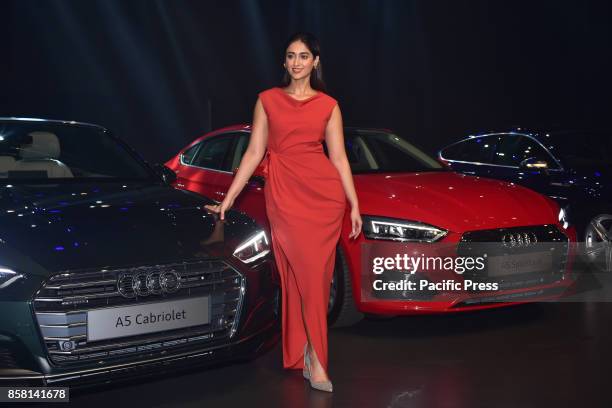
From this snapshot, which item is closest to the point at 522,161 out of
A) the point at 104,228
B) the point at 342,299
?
the point at 342,299

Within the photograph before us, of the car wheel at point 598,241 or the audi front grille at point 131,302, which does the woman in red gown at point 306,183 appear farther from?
the car wheel at point 598,241

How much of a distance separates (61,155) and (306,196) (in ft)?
5.51

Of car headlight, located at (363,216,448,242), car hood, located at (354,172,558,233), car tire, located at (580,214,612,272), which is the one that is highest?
car hood, located at (354,172,558,233)

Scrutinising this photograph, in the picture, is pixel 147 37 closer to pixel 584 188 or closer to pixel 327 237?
pixel 584 188

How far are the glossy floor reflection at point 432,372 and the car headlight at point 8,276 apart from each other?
2.66ft

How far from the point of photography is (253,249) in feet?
13.7

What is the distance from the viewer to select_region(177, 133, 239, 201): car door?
21.8 feet

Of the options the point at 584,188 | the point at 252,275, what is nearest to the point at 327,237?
the point at 252,275

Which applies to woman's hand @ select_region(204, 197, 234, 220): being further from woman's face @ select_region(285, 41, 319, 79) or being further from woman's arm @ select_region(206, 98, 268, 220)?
woman's face @ select_region(285, 41, 319, 79)

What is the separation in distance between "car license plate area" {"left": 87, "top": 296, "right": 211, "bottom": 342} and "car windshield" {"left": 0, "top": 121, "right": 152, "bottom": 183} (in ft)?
4.99

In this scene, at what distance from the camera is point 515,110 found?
1372 cm

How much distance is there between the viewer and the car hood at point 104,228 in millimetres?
3572

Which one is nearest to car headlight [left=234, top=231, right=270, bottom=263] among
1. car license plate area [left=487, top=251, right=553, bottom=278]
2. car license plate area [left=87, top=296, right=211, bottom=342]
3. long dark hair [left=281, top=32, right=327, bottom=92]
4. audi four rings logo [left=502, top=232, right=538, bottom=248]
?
car license plate area [left=87, top=296, right=211, bottom=342]

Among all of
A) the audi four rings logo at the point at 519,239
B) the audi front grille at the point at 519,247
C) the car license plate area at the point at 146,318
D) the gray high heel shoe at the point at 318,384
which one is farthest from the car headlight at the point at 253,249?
the audi four rings logo at the point at 519,239
